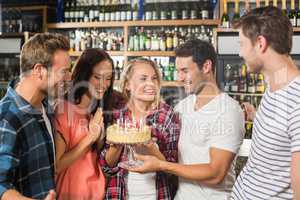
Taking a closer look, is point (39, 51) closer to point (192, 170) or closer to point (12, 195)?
point (12, 195)

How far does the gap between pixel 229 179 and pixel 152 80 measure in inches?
22.7

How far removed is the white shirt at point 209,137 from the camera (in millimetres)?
1693

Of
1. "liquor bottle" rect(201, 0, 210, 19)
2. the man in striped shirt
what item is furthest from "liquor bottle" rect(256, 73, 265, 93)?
the man in striped shirt

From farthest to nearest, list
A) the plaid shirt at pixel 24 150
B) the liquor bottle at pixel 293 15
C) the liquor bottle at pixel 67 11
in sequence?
1. the liquor bottle at pixel 67 11
2. the liquor bottle at pixel 293 15
3. the plaid shirt at pixel 24 150

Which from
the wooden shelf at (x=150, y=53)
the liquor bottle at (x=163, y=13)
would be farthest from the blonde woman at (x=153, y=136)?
the liquor bottle at (x=163, y=13)

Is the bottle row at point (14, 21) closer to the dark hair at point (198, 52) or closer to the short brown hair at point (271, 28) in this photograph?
the dark hair at point (198, 52)

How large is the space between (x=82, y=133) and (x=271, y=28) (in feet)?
2.98

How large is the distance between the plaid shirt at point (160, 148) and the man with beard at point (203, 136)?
5 cm

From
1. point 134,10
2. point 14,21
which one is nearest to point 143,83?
point 134,10

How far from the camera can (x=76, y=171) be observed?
1.78m

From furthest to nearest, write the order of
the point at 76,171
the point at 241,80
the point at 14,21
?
1. the point at 14,21
2. the point at 241,80
3. the point at 76,171

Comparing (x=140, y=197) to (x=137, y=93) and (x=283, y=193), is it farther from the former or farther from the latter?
(x=283, y=193)

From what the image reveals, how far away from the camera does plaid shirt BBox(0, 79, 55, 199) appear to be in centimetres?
137

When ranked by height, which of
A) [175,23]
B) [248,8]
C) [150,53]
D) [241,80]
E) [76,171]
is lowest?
[76,171]
